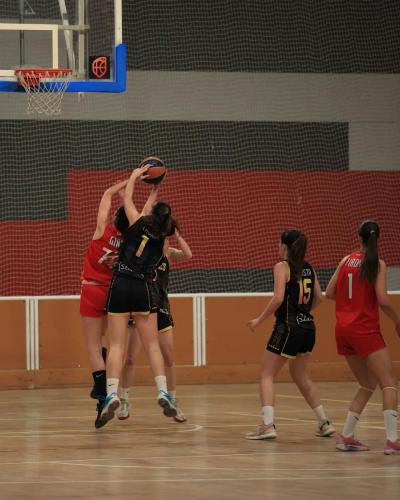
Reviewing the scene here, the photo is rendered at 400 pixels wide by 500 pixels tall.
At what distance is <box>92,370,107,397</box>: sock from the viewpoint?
10.8 m

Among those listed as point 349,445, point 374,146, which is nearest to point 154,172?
point 349,445

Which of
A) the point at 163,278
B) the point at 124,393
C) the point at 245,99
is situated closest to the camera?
the point at 124,393

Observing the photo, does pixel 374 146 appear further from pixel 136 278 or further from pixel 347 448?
pixel 347 448

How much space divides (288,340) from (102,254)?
220 centimetres

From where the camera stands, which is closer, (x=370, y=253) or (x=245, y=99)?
(x=370, y=253)

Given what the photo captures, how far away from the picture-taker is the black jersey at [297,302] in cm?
976

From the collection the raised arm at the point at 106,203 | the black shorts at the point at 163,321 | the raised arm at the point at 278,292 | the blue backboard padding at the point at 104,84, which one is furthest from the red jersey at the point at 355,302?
the blue backboard padding at the point at 104,84

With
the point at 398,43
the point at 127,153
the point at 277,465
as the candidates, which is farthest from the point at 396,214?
the point at 277,465

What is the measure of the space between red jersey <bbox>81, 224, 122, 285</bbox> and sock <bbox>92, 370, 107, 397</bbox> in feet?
2.85

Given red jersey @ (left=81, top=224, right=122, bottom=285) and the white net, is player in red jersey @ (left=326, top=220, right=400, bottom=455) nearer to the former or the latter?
red jersey @ (left=81, top=224, right=122, bottom=285)

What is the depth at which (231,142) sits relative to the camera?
2475 cm

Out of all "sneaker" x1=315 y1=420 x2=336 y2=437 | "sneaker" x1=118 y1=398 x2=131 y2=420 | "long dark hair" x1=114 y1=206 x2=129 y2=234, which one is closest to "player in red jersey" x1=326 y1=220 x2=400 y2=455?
"sneaker" x1=315 y1=420 x2=336 y2=437

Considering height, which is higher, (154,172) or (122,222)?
(154,172)

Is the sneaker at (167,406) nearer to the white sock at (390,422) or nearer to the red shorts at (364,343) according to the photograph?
the red shorts at (364,343)
